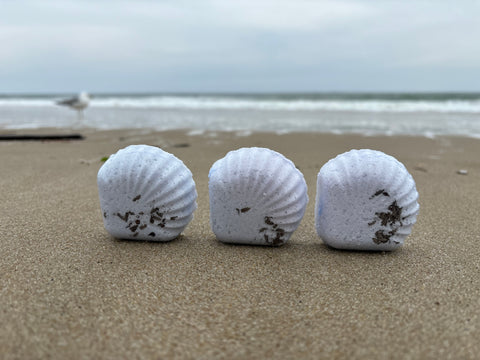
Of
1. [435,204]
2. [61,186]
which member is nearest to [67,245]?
[61,186]

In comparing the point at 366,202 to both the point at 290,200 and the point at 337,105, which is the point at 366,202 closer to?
the point at 290,200

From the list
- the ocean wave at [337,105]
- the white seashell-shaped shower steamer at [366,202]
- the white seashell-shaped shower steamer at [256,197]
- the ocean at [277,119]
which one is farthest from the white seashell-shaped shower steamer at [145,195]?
the ocean wave at [337,105]

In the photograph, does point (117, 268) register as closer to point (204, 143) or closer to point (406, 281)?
point (406, 281)

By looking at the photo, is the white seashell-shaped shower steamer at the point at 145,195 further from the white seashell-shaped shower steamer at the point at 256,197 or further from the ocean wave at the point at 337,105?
the ocean wave at the point at 337,105

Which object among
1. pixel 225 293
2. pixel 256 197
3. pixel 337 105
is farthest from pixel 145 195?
pixel 337 105

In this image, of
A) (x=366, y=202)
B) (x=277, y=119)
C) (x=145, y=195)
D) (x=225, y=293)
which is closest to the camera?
(x=225, y=293)

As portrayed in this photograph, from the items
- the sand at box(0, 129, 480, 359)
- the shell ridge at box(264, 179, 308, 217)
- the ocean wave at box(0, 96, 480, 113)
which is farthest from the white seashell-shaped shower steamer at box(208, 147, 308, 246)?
the ocean wave at box(0, 96, 480, 113)

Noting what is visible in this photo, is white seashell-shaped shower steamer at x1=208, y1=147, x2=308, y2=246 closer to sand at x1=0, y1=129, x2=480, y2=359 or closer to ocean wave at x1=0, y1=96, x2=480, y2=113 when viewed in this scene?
sand at x1=0, y1=129, x2=480, y2=359
